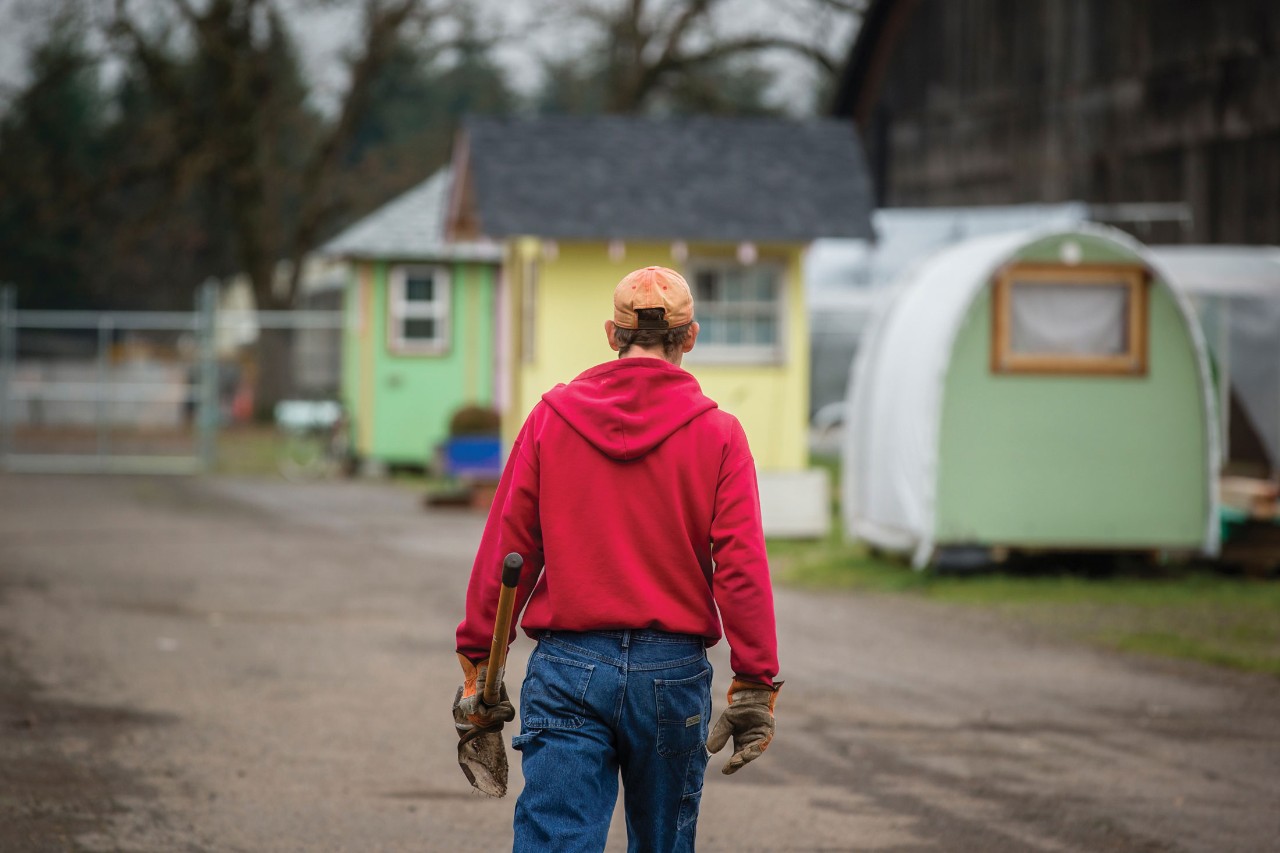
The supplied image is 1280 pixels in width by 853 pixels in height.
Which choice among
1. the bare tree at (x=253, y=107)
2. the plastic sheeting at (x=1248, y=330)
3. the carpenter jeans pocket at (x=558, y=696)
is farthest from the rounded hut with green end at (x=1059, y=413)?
the bare tree at (x=253, y=107)

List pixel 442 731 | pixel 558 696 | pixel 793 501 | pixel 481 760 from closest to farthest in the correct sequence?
pixel 558 696 < pixel 481 760 < pixel 442 731 < pixel 793 501

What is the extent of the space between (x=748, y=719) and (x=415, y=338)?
932 inches

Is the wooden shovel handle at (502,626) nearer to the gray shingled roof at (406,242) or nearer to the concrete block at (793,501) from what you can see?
the concrete block at (793,501)

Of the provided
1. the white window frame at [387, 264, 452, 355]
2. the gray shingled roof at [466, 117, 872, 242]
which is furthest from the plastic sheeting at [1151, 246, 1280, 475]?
the white window frame at [387, 264, 452, 355]

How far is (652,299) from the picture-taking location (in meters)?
4.12

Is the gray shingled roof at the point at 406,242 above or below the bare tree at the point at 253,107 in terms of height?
Result: below

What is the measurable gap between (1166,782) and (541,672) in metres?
3.94

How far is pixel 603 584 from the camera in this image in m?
3.99

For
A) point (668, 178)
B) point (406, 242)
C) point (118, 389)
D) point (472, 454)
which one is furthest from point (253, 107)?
point (668, 178)

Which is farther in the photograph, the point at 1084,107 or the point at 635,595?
the point at 1084,107

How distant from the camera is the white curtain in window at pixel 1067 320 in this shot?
14.2 metres

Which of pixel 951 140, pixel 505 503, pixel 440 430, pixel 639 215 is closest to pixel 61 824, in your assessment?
pixel 505 503

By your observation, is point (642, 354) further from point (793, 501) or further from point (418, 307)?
point (418, 307)

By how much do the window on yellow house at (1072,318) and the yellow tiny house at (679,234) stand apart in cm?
507
